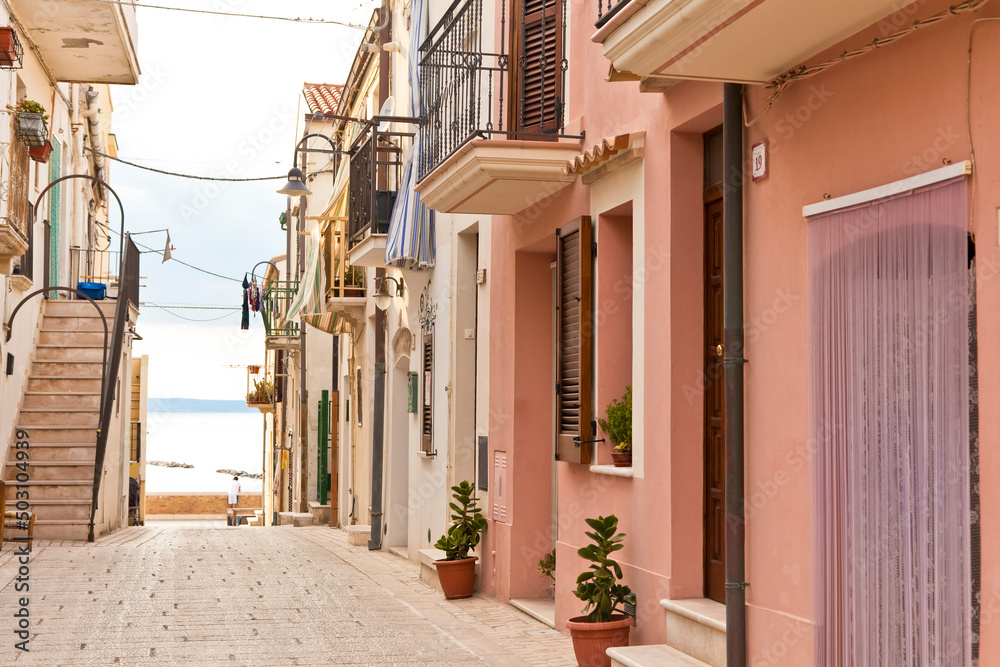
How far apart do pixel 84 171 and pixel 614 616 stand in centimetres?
1980

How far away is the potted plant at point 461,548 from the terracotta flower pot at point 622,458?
297cm

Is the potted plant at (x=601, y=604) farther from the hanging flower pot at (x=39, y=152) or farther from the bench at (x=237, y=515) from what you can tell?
the bench at (x=237, y=515)

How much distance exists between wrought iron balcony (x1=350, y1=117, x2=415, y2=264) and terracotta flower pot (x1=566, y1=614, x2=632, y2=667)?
25.6ft

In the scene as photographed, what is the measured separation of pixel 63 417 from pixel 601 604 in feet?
37.8

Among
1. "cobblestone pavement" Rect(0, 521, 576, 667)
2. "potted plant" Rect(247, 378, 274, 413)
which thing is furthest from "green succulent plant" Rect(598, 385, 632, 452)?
"potted plant" Rect(247, 378, 274, 413)

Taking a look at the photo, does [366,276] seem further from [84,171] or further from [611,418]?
[611,418]

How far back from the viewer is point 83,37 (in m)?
16.0

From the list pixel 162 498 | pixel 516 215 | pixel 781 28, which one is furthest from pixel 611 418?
pixel 162 498

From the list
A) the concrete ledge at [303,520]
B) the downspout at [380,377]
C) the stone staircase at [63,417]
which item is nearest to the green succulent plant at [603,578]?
the downspout at [380,377]

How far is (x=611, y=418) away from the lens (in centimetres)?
772

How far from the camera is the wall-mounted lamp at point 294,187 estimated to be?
1952cm

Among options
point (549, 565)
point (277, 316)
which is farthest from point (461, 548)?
point (277, 316)

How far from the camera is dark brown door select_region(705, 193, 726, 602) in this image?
665cm

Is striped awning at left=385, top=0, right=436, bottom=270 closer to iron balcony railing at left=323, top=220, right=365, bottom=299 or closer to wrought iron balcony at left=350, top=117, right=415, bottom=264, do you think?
wrought iron balcony at left=350, top=117, right=415, bottom=264
